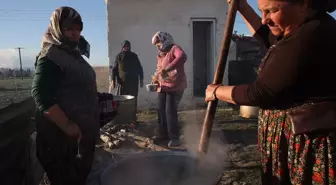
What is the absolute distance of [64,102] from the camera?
2260 mm

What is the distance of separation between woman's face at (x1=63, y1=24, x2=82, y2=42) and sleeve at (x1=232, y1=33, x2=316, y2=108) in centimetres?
149

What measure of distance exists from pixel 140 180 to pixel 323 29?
156 cm

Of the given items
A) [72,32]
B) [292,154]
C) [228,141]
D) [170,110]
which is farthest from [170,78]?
[292,154]

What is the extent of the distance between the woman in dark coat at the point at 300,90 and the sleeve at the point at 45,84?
51.0 inches

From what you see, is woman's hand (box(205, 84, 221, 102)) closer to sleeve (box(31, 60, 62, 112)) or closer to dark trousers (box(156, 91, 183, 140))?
sleeve (box(31, 60, 62, 112))

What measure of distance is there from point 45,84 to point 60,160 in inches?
26.0

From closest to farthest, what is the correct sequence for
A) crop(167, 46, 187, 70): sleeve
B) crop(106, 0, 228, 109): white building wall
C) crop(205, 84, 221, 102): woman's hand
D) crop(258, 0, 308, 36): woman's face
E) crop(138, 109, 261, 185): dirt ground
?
crop(258, 0, 308, 36): woman's face, crop(205, 84, 221, 102): woman's hand, crop(138, 109, 261, 185): dirt ground, crop(167, 46, 187, 70): sleeve, crop(106, 0, 228, 109): white building wall

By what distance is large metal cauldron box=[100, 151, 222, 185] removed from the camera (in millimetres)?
2082

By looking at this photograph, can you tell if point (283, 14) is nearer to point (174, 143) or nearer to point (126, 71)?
point (174, 143)

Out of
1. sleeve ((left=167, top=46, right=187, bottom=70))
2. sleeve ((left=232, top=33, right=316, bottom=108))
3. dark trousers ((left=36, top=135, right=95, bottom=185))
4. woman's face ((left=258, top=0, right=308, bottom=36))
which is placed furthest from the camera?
sleeve ((left=167, top=46, right=187, bottom=70))

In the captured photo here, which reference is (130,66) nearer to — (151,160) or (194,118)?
(194,118)

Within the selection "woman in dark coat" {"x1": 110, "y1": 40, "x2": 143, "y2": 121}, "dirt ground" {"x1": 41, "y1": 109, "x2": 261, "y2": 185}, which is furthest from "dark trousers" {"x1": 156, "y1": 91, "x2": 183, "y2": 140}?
"woman in dark coat" {"x1": 110, "y1": 40, "x2": 143, "y2": 121}

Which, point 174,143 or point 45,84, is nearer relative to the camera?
point 45,84

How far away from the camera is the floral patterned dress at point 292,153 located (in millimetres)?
1522
